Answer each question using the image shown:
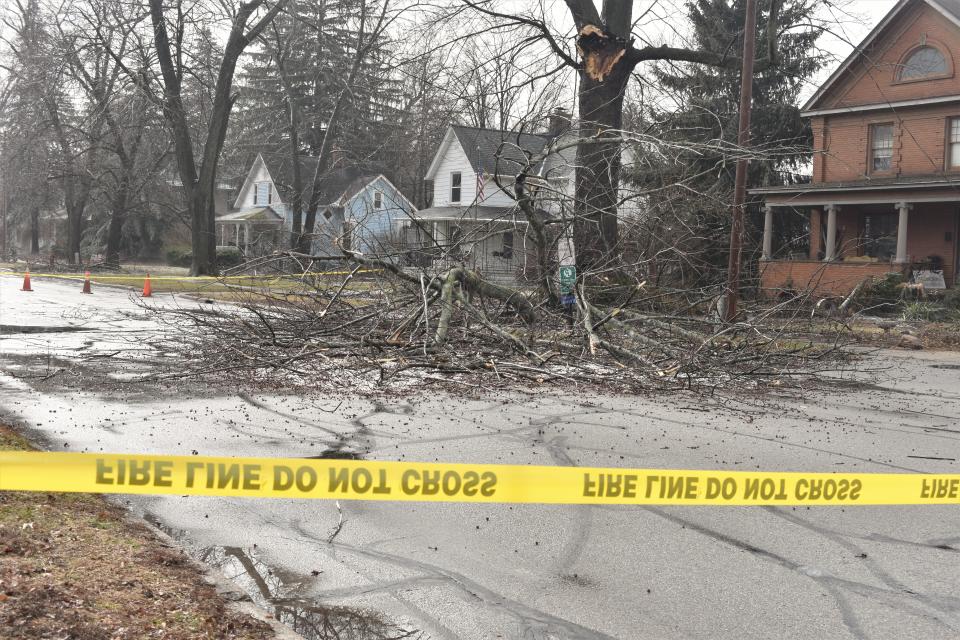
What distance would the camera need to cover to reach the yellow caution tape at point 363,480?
409 centimetres

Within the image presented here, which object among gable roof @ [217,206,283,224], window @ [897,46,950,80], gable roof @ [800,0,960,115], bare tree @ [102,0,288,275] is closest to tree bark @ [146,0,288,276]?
bare tree @ [102,0,288,275]

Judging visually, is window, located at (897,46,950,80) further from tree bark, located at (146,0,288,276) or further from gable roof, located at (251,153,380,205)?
gable roof, located at (251,153,380,205)

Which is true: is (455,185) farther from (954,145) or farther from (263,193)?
(954,145)

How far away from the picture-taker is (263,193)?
192ft

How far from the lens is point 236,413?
8.77m

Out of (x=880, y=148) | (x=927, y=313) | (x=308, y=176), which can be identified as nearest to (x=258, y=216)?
(x=308, y=176)

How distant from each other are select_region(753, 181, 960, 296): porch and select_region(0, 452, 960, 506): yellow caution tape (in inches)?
862

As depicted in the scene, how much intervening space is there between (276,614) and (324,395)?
570 centimetres

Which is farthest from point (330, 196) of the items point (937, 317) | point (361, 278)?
point (361, 278)

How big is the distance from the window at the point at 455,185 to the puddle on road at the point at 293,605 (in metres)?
41.1

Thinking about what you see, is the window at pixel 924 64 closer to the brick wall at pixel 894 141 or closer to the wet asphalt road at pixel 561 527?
the brick wall at pixel 894 141

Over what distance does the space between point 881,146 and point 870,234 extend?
2959mm

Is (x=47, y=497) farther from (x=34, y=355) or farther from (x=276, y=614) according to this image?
(x=34, y=355)

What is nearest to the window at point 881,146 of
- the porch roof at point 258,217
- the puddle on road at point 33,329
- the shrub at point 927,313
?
the shrub at point 927,313
